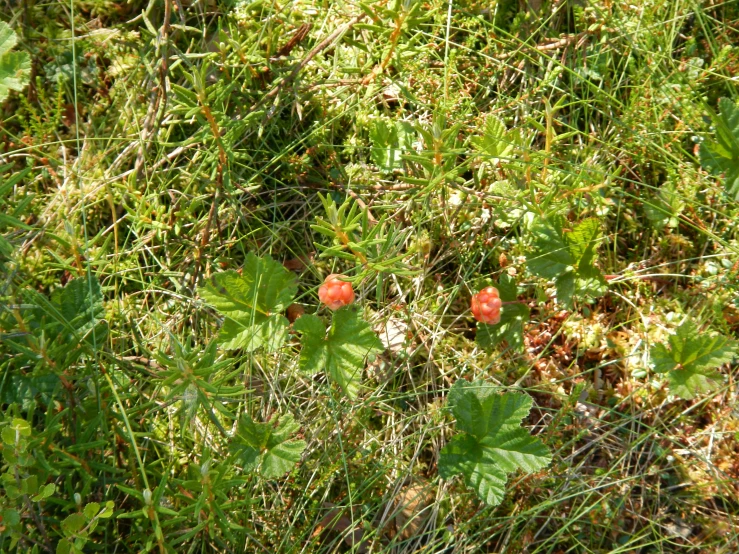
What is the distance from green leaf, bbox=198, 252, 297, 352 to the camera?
2.50 m

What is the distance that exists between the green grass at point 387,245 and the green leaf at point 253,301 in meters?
0.20

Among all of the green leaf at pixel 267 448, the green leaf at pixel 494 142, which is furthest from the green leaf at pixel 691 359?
the green leaf at pixel 267 448

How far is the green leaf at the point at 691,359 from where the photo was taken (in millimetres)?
2514

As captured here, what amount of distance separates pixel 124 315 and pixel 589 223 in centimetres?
187

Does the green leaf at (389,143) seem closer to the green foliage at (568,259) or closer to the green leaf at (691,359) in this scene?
the green foliage at (568,259)

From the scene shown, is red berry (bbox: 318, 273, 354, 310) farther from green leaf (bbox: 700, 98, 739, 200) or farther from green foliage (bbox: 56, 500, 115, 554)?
green leaf (bbox: 700, 98, 739, 200)

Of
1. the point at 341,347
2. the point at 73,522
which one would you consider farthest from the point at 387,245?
the point at 73,522

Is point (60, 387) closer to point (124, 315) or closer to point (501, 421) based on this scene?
point (124, 315)

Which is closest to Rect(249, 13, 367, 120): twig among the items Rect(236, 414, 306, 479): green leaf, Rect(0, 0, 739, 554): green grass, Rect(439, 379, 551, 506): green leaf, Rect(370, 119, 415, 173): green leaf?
Rect(0, 0, 739, 554): green grass

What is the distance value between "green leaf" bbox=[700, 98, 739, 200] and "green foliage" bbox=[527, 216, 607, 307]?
51cm

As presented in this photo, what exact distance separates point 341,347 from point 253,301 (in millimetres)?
358

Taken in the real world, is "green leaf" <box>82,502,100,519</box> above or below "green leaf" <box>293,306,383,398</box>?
below

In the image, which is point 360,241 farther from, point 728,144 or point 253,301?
point 728,144

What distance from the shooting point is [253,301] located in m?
2.48
